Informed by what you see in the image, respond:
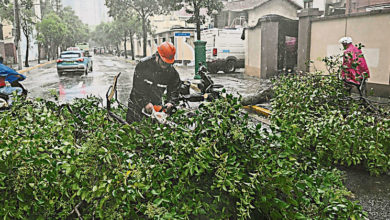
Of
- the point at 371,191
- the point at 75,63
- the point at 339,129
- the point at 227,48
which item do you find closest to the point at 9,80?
the point at 339,129

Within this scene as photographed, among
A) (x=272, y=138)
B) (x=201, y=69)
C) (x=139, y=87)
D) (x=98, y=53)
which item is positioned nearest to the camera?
(x=272, y=138)

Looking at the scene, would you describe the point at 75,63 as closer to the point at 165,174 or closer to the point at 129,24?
the point at 129,24

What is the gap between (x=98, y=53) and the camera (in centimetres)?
770

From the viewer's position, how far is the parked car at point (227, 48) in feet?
67.1

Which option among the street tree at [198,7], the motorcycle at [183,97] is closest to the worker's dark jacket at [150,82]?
the motorcycle at [183,97]

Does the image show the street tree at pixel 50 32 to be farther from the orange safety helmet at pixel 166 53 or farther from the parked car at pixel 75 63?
the orange safety helmet at pixel 166 53

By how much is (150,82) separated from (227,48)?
16772 mm

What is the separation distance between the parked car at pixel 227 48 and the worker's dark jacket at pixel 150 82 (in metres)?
16.0

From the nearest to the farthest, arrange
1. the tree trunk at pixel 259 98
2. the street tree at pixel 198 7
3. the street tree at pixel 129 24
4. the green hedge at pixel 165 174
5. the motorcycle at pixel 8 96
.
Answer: the green hedge at pixel 165 174 → the motorcycle at pixel 8 96 → the street tree at pixel 129 24 → the tree trunk at pixel 259 98 → the street tree at pixel 198 7

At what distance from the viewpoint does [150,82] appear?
436 cm

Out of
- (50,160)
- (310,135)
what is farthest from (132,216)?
(310,135)

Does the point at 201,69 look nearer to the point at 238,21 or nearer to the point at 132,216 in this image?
the point at 132,216

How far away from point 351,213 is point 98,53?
6.19 m

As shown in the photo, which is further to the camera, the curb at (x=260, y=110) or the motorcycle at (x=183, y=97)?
the curb at (x=260, y=110)
